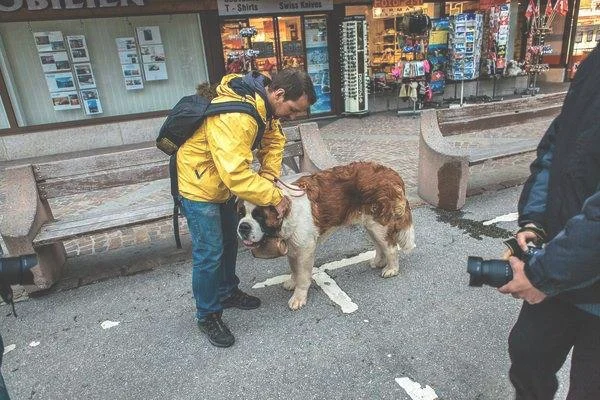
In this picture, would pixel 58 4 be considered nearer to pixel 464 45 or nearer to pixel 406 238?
pixel 406 238

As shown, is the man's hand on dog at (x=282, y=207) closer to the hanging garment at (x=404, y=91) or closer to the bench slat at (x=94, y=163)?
the bench slat at (x=94, y=163)

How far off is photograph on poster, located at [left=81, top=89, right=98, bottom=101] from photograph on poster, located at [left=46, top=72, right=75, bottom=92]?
0.27 metres

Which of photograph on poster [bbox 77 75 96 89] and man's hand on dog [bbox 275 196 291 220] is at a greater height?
photograph on poster [bbox 77 75 96 89]

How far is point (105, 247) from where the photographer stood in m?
4.79

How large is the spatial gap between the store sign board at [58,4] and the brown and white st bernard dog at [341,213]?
325 inches

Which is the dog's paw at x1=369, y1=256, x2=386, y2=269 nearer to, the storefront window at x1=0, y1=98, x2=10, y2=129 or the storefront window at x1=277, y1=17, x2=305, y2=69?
the storefront window at x1=277, y1=17, x2=305, y2=69

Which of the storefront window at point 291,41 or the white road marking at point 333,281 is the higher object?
the storefront window at point 291,41

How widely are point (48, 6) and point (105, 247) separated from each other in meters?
6.95

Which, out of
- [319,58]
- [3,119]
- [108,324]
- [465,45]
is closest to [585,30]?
[465,45]

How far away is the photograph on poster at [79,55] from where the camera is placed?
378 inches

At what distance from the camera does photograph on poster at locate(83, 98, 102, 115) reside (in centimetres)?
998

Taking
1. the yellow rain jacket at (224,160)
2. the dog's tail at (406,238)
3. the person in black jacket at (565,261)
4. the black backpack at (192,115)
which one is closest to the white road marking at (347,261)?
the dog's tail at (406,238)

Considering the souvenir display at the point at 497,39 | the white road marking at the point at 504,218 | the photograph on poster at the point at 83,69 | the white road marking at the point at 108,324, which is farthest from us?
the souvenir display at the point at 497,39

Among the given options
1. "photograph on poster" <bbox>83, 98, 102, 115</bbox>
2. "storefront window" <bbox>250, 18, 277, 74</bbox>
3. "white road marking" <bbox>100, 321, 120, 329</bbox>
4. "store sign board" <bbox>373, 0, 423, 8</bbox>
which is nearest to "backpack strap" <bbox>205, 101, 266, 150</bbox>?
"white road marking" <bbox>100, 321, 120, 329</bbox>
